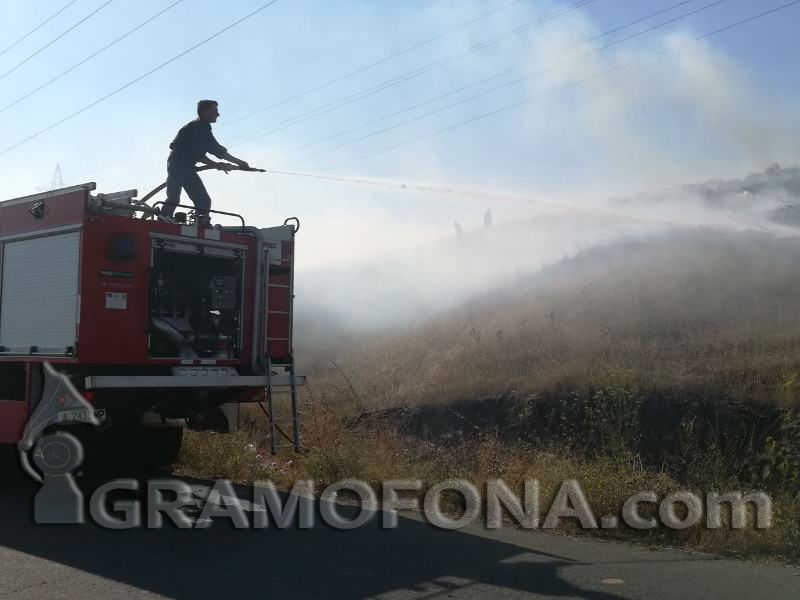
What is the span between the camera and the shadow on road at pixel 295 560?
5.55 m

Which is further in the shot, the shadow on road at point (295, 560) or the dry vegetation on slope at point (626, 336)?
the dry vegetation on slope at point (626, 336)

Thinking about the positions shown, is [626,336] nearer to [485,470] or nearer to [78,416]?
[485,470]

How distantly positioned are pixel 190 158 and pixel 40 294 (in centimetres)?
264

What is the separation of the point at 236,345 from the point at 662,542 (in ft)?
15.8

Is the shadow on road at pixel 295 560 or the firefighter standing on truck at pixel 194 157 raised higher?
the firefighter standing on truck at pixel 194 157

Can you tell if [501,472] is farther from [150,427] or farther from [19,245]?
[19,245]

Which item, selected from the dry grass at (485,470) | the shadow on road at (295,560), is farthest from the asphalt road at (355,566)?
the dry grass at (485,470)

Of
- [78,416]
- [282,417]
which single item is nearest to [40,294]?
[78,416]

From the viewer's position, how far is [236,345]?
9203 mm

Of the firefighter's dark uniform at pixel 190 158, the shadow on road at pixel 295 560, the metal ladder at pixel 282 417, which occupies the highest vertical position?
the firefighter's dark uniform at pixel 190 158

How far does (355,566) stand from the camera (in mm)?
6121

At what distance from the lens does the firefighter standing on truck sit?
10094 millimetres

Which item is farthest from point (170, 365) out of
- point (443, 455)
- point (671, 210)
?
point (671, 210)

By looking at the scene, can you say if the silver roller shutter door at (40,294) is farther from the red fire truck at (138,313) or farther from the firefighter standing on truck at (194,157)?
the firefighter standing on truck at (194,157)
